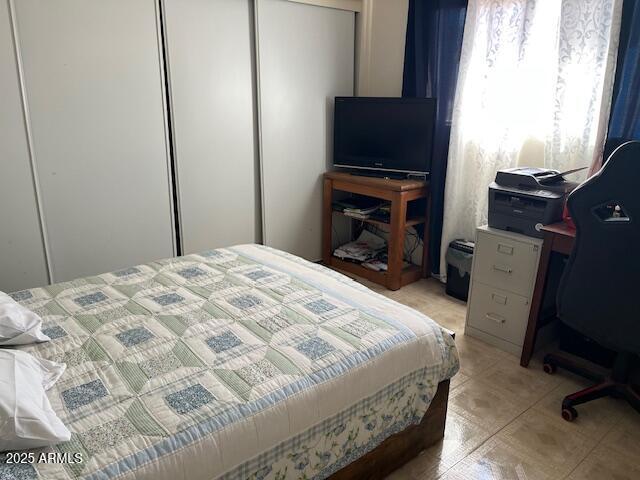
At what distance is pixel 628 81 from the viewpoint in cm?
245

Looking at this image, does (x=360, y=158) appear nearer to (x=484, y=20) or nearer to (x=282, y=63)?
(x=282, y=63)

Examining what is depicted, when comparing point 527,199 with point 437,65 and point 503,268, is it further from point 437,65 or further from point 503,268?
point 437,65

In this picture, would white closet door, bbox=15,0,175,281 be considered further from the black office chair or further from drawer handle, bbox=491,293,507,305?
the black office chair

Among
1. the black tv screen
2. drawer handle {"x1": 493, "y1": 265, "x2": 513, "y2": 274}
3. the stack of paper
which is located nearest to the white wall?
the black tv screen

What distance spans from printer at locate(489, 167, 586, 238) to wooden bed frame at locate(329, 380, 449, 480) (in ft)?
3.60

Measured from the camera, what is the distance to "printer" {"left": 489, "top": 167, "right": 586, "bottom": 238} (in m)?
2.46

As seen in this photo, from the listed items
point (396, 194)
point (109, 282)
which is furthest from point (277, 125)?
point (109, 282)

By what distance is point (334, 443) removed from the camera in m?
1.45

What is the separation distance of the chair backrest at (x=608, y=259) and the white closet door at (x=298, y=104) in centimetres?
211

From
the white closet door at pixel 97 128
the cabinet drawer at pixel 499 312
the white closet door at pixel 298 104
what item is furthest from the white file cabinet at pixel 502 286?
the white closet door at pixel 97 128

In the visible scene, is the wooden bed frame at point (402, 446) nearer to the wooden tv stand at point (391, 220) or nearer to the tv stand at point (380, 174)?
the wooden tv stand at point (391, 220)

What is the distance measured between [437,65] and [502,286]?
65.6 inches

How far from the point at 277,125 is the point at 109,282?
1.86m

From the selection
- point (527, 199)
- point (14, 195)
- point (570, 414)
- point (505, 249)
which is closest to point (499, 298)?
point (505, 249)
